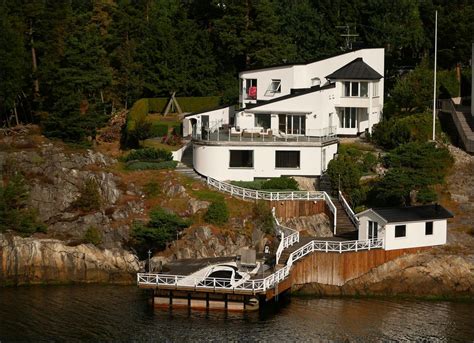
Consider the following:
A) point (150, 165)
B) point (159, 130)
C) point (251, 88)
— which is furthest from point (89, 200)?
point (251, 88)

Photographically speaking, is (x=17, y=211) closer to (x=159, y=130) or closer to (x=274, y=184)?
(x=274, y=184)

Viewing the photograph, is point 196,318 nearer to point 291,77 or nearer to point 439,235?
point 439,235

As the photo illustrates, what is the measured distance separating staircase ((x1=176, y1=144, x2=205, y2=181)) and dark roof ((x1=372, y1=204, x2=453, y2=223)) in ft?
46.1

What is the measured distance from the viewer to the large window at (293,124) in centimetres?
7669

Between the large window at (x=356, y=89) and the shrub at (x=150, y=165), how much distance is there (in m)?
14.2

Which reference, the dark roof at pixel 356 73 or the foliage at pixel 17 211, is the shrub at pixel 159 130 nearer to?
the dark roof at pixel 356 73

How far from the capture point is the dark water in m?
53.2

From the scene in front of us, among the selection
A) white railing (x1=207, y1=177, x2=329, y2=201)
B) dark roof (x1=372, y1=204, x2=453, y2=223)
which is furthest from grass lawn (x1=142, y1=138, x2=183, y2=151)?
dark roof (x1=372, y1=204, x2=453, y2=223)

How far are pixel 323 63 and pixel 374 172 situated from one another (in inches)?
515

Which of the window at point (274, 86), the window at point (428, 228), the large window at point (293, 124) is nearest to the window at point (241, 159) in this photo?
the large window at point (293, 124)

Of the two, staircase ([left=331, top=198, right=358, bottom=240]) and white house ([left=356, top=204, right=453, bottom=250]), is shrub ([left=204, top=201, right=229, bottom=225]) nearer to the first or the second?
staircase ([left=331, top=198, right=358, bottom=240])

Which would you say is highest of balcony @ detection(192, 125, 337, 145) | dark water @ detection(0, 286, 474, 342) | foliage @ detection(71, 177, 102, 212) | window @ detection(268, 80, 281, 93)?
window @ detection(268, 80, 281, 93)

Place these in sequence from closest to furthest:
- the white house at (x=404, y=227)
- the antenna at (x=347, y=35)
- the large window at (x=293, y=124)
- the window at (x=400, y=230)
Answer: the white house at (x=404, y=227) → the window at (x=400, y=230) → the large window at (x=293, y=124) → the antenna at (x=347, y=35)

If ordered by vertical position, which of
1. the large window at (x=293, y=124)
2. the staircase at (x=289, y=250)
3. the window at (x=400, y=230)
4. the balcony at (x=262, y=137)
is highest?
the large window at (x=293, y=124)
